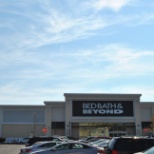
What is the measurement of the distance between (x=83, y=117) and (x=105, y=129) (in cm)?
551

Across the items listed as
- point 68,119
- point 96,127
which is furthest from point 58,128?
point 96,127

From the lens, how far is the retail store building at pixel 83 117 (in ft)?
242

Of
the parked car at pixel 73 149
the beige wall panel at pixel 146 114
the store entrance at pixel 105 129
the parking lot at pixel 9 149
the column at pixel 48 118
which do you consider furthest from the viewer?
the beige wall panel at pixel 146 114

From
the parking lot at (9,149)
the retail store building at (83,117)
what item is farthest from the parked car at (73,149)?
the retail store building at (83,117)

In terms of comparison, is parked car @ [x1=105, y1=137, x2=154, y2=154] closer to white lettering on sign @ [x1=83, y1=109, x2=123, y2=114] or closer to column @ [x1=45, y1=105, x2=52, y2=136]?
white lettering on sign @ [x1=83, y1=109, x2=123, y2=114]

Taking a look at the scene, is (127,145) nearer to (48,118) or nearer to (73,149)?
(73,149)

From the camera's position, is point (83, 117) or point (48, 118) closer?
point (83, 117)

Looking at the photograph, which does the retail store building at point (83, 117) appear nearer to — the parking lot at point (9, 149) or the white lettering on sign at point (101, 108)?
the white lettering on sign at point (101, 108)

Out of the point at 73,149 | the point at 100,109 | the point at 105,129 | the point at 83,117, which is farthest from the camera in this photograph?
the point at 105,129

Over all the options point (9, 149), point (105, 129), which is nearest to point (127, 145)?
point (9, 149)

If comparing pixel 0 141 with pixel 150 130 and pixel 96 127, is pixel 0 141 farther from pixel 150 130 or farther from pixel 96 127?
pixel 150 130

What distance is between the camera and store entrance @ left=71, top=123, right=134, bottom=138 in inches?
2936

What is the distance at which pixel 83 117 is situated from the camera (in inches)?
2899

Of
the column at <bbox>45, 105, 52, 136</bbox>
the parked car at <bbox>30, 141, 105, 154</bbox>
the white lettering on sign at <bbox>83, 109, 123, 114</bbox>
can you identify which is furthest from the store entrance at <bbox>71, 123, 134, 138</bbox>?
the parked car at <bbox>30, 141, 105, 154</bbox>
